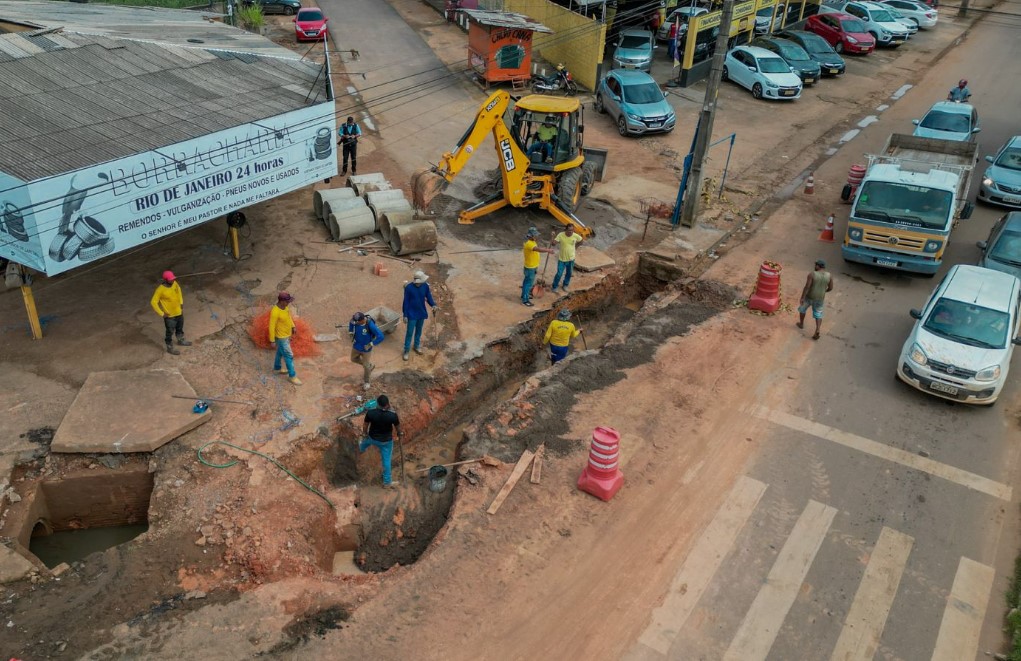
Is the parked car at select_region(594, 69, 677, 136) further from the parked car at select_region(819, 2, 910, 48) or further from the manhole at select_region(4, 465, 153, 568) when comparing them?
the manhole at select_region(4, 465, 153, 568)

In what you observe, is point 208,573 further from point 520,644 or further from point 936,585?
point 936,585

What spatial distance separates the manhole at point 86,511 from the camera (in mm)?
11297

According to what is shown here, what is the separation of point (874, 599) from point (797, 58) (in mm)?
27374

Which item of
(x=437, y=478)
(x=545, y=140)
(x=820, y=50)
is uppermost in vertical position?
(x=545, y=140)

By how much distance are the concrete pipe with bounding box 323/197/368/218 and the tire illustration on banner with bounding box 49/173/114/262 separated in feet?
19.9

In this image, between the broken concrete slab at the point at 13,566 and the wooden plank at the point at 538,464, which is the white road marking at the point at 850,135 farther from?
the broken concrete slab at the point at 13,566

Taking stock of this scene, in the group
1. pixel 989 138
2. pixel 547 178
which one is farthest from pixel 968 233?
pixel 547 178

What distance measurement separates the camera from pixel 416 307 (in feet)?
46.0

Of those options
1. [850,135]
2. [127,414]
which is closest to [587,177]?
[850,135]

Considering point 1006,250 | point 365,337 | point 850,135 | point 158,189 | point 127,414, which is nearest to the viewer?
point 127,414

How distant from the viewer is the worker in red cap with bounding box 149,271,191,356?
13.2 m

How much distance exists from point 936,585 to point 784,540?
6.41 feet

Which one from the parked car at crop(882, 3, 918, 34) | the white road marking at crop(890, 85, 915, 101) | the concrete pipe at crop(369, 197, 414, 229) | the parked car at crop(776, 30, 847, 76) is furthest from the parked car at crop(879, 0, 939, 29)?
the concrete pipe at crop(369, 197, 414, 229)

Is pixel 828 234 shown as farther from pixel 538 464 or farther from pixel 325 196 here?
pixel 325 196
